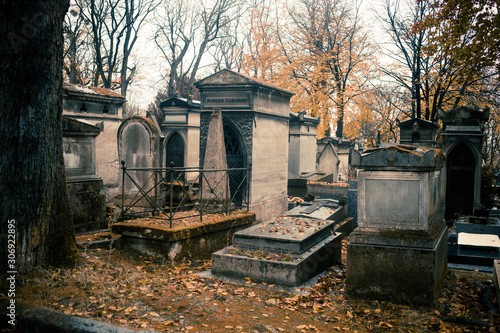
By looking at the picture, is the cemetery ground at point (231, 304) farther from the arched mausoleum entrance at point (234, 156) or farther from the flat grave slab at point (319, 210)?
the arched mausoleum entrance at point (234, 156)

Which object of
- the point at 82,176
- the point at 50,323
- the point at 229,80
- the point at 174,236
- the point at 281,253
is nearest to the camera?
the point at 50,323

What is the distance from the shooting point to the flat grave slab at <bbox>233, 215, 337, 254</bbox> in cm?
653

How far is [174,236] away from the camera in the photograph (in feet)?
23.2

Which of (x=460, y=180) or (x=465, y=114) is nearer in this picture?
(x=465, y=114)

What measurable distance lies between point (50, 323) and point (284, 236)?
4.07 metres

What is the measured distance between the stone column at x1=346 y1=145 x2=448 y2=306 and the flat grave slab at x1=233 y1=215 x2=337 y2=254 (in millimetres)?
1281

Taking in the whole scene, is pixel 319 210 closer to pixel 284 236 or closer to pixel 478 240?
pixel 284 236

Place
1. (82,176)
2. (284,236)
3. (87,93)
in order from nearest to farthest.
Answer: (284,236) < (82,176) < (87,93)

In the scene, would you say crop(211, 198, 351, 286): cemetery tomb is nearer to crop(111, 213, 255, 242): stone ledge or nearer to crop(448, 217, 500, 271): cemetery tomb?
crop(111, 213, 255, 242): stone ledge

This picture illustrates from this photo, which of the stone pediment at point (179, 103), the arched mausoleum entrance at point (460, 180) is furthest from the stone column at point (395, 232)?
the stone pediment at point (179, 103)

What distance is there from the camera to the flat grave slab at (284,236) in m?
6.53

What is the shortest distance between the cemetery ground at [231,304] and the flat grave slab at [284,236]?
2.40ft

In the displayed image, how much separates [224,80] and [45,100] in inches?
221

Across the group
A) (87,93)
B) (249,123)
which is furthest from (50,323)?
(87,93)
